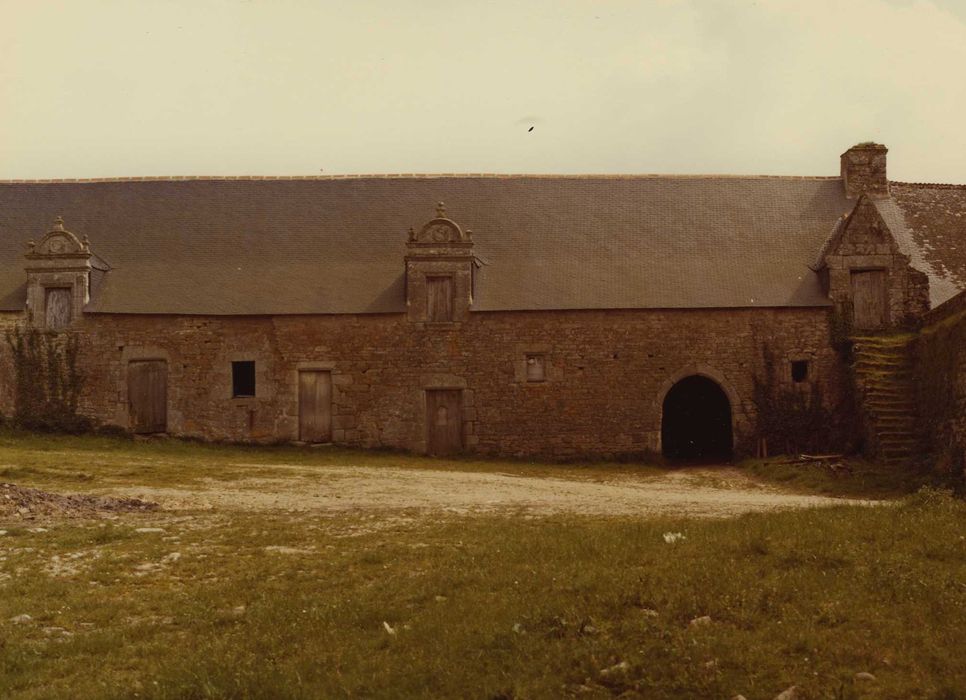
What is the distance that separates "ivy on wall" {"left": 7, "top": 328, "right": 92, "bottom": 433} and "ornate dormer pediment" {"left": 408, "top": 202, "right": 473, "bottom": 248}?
355 inches

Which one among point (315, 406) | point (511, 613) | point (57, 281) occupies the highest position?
point (57, 281)

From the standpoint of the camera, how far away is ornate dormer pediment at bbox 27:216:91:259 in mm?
25500

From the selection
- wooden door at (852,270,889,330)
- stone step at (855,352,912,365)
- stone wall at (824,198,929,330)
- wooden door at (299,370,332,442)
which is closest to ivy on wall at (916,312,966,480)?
stone step at (855,352,912,365)

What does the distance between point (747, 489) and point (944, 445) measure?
3.80m

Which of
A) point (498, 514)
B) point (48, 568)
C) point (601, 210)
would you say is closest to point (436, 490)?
point (498, 514)

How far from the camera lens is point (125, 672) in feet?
23.4

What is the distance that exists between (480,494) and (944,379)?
9993 mm

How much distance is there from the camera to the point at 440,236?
2556 centimetres

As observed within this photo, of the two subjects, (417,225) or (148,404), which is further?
(417,225)

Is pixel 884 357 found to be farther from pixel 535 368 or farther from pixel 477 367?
pixel 477 367

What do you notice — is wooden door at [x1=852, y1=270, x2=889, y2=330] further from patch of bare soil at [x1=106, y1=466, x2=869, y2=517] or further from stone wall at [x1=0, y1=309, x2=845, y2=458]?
patch of bare soil at [x1=106, y1=466, x2=869, y2=517]

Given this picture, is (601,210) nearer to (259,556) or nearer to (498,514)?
(498,514)

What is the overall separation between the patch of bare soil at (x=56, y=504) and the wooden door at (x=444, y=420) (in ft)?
37.1

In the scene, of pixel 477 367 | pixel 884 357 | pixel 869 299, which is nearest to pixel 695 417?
pixel 869 299
